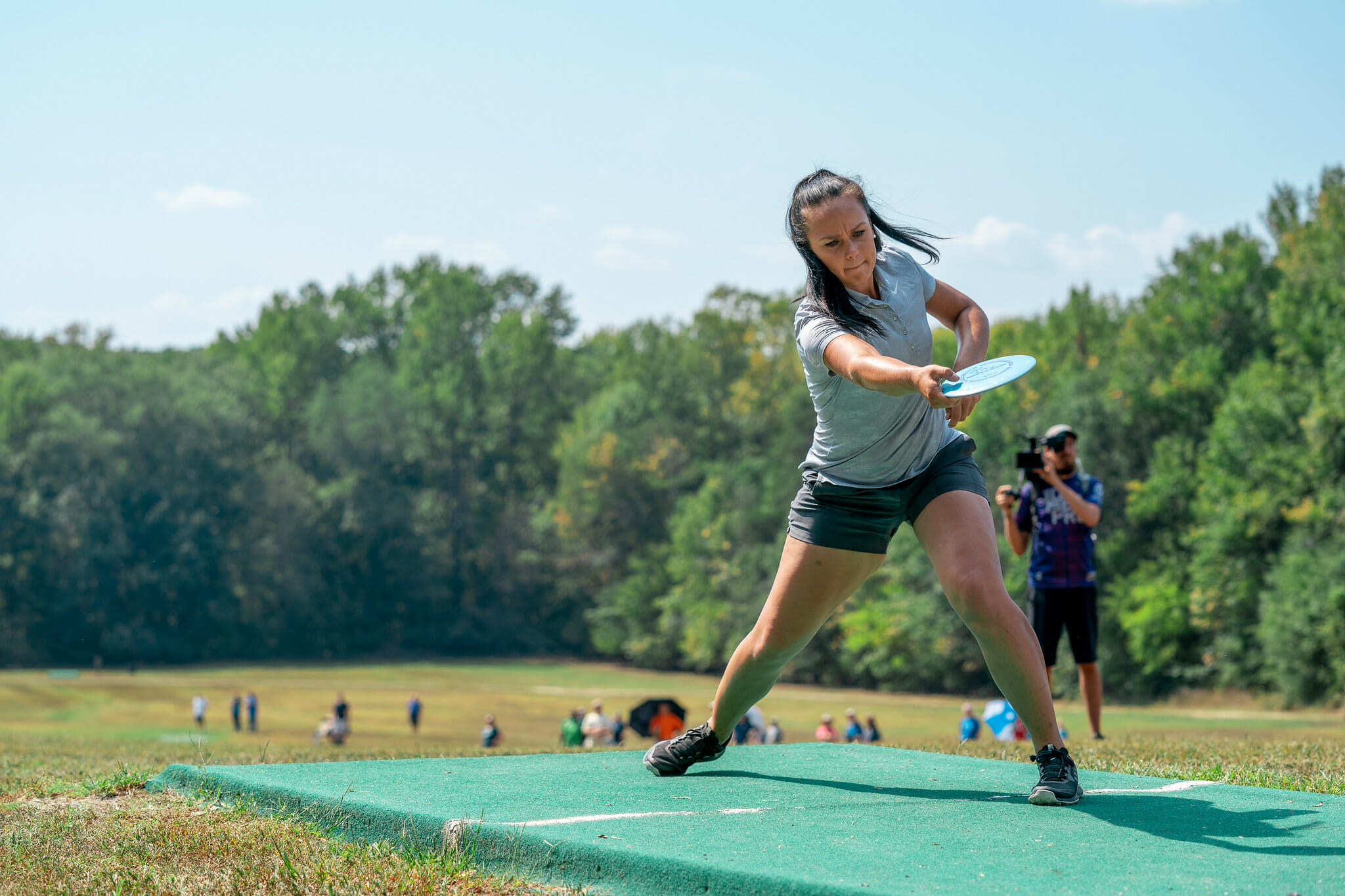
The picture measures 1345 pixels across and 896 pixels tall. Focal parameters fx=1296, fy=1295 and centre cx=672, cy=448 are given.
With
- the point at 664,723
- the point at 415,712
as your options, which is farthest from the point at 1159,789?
the point at 415,712

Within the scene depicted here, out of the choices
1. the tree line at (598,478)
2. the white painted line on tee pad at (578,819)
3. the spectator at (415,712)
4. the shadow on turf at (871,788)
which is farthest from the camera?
the tree line at (598,478)

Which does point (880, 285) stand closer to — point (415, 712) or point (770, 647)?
point (770, 647)

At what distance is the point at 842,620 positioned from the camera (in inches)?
2283

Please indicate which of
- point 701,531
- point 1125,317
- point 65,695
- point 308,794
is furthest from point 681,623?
point 308,794

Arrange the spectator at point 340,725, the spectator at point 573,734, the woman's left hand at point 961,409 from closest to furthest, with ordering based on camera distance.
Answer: the woman's left hand at point 961,409 → the spectator at point 573,734 → the spectator at point 340,725

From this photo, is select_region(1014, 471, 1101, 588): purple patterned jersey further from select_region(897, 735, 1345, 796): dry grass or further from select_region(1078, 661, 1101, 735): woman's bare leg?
select_region(897, 735, 1345, 796): dry grass

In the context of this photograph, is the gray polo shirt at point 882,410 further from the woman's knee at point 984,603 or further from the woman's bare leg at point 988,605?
the woman's knee at point 984,603

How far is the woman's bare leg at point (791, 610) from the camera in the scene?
525 cm

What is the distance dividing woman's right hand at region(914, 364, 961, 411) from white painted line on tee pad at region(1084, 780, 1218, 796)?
207cm

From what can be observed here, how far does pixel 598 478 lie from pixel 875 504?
7046 cm

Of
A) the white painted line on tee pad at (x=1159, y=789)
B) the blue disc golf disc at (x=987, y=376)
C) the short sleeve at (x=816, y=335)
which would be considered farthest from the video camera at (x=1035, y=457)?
the blue disc golf disc at (x=987, y=376)

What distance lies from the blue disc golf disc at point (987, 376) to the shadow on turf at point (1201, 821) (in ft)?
5.20

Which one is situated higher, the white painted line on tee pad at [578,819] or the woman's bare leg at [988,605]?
the woman's bare leg at [988,605]

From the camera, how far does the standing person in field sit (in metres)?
4.96
